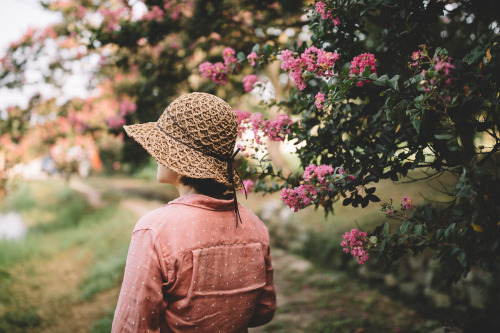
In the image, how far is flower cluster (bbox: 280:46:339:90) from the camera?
1.53 meters

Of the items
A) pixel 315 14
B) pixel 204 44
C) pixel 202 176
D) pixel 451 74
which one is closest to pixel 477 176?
pixel 451 74

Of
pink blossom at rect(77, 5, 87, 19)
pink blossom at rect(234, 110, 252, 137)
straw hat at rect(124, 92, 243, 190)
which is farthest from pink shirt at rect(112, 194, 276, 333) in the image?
pink blossom at rect(77, 5, 87, 19)

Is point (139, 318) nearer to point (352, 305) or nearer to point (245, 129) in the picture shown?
point (245, 129)

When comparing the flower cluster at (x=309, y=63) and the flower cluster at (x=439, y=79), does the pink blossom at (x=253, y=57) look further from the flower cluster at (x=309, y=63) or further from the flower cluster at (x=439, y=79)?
the flower cluster at (x=439, y=79)

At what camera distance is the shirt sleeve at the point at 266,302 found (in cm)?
158

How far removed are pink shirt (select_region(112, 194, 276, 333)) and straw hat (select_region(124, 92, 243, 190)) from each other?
12cm

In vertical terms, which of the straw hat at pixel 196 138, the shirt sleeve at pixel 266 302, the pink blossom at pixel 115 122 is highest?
the pink blossom at pixel 115 122

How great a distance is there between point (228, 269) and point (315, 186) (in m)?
0.53

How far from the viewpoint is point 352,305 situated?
380 centimetres

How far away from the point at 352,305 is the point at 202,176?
329 centimetres

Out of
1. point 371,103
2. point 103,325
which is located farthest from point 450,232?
point 103,325

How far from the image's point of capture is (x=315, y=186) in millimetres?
1478

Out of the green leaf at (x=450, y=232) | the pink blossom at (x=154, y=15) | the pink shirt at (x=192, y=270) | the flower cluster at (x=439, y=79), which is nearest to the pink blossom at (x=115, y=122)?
the pink blossom at (x=154, y=15)

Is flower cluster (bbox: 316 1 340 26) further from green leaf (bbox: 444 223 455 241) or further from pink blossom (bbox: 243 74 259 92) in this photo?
green leaf (bbox: 444 223 455 241)
